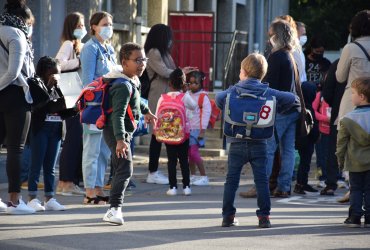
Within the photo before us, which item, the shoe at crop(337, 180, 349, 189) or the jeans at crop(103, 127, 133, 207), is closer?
the jeans at crop(103, 127, 133, 207)

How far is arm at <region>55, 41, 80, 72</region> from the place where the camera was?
12564mm

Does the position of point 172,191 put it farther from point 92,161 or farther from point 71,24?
point 71,24

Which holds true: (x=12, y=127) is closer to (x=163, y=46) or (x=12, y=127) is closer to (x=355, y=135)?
(x=355, y=135)

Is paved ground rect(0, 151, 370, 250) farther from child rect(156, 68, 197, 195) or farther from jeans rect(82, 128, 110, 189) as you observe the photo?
child rect(156, 68, 197, 195)

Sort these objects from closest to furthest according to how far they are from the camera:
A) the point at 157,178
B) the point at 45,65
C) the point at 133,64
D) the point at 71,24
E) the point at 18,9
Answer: the point at 133,64, the point at 18,9, the point at 45,65, the point at 71,24, the point at 157,178

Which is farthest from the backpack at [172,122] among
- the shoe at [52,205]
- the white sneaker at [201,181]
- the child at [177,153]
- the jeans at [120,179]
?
the jeans at [120,179]

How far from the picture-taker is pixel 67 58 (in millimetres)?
12648

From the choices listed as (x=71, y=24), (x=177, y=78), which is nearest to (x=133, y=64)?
(x=71, y=24)

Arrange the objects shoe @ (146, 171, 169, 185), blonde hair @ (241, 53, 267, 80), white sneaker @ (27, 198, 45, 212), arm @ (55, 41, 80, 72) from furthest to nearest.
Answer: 1. shoe @ (146, 171, 169, 185)
2. arm @ (55, 41, 80, 72)
3. white sneaker @ (27, 198, 45, 212)
4. blonde hair @ (241, 53, 267, 80)

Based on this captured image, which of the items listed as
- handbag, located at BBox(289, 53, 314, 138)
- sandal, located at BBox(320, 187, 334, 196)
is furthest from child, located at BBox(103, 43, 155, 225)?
sandal, located at BBox(320, 187, 334, 196)

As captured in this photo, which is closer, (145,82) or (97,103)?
(97,103)

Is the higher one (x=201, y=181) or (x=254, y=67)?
(x=254, y=67)

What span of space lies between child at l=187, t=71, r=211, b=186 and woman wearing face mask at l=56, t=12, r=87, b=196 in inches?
83.4

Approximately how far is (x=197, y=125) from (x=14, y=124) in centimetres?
477
